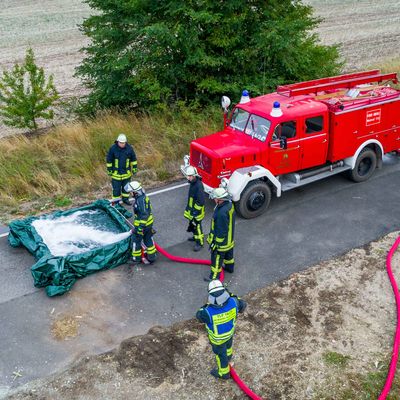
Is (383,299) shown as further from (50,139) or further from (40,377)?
(50,139)

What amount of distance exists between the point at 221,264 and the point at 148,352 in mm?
1936

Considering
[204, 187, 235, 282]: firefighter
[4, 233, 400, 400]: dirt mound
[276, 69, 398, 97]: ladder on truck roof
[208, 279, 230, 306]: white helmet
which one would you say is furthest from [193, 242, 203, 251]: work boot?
[276, 69, 398, 97]: ladder on truck roof

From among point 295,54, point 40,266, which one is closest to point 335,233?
point 40,266

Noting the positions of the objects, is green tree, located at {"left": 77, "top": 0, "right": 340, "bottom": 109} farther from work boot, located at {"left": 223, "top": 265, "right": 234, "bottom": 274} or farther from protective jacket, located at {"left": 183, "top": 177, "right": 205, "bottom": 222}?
work boot, located at {"left": 223, "top": 265, "right": 234, "bottom": 274}

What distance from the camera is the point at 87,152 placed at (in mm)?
12375

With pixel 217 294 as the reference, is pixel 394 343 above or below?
below

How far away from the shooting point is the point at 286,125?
9625mm

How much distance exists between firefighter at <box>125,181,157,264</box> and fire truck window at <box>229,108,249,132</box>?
3062mm

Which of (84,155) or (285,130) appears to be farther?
(84,155)

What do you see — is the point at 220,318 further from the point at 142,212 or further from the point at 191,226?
the point at 191,226

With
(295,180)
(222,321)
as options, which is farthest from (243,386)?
(295,180)

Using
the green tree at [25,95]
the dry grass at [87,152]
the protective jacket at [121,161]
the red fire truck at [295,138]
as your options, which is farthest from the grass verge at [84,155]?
the red fire truck at [295,138]

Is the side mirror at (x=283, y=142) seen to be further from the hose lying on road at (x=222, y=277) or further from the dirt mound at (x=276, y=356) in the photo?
the dirt mound at (x=276, y=356)

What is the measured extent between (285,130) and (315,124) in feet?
2.32
